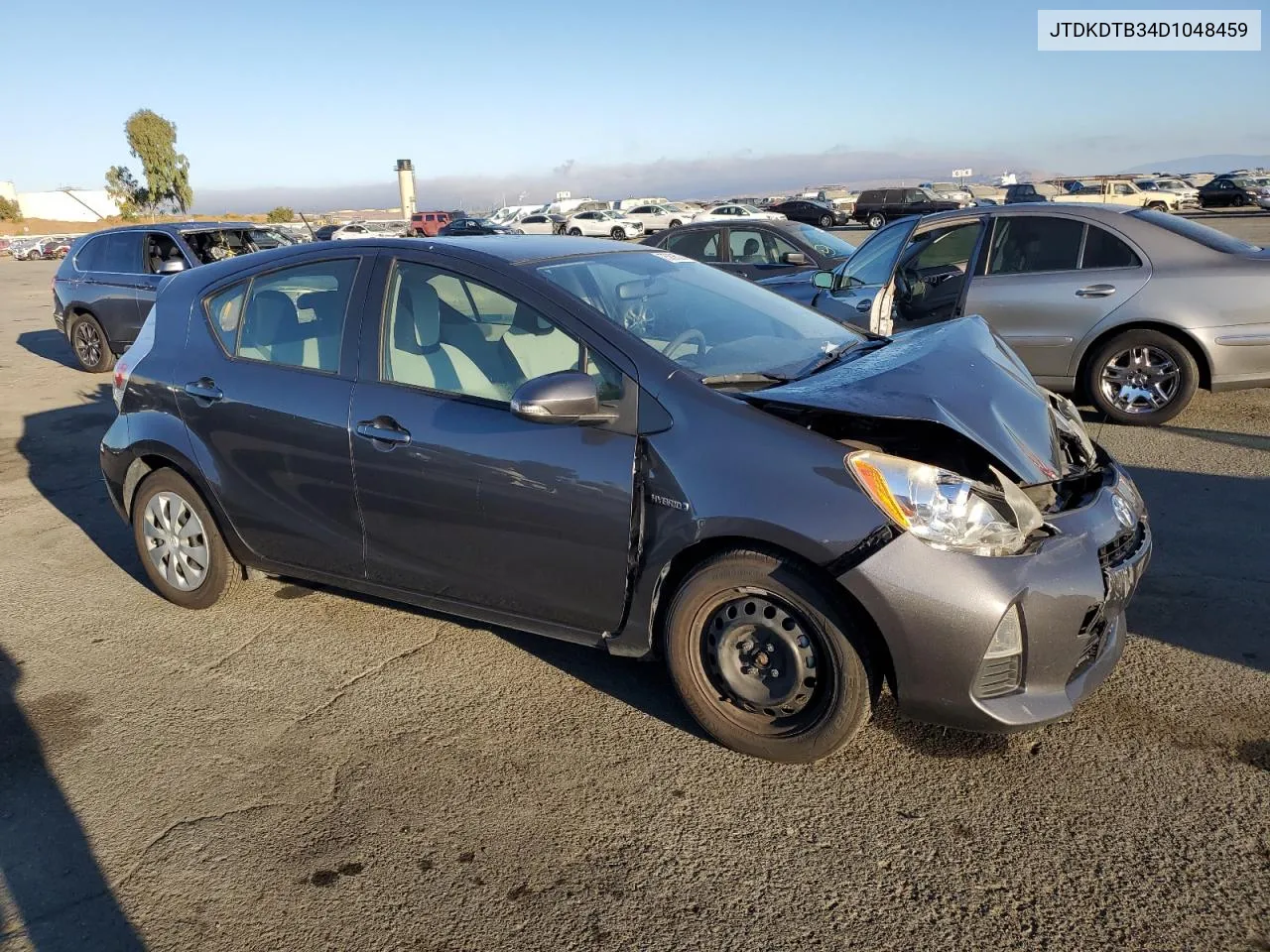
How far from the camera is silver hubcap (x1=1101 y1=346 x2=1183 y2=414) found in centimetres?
673

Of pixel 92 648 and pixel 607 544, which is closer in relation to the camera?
pixel 607 544

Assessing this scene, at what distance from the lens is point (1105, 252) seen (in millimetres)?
6812

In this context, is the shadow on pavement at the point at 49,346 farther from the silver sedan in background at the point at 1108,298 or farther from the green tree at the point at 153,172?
the green tree at the point at 153,172

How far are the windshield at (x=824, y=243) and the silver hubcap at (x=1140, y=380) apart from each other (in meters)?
4.17

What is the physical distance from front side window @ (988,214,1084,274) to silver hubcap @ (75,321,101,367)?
10182 mm

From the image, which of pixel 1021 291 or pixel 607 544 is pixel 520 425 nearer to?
pixel 607 544

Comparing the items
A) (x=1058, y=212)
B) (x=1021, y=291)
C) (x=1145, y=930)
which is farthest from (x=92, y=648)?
(x=1058, y=212)

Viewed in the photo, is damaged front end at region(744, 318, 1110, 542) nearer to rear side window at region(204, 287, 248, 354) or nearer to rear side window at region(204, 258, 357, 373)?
rear side window at region(204, 258, 357, 373)

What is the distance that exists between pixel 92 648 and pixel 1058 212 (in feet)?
22.1

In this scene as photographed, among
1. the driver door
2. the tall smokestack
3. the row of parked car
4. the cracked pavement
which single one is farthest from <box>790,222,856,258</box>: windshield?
the tall smokestack

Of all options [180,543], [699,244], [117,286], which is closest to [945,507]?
[180,543]

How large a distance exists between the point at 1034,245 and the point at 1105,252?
19.3 inches

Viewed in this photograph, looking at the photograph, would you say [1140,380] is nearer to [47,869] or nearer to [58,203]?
[47,869]

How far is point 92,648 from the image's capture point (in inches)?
169
